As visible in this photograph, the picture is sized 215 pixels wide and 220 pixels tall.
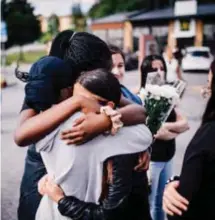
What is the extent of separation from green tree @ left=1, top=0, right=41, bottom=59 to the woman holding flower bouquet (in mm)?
53264

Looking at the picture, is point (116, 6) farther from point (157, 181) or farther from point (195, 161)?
point (195, 161)

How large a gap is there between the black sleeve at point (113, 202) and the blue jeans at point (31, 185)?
0.90ft

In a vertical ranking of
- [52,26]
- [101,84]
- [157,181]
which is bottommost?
[52,26]

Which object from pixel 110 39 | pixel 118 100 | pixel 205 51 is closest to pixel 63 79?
pixel 118 100

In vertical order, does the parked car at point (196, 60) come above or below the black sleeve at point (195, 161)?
below

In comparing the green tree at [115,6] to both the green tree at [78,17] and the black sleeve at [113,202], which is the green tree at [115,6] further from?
the black sleeve at [113,202]

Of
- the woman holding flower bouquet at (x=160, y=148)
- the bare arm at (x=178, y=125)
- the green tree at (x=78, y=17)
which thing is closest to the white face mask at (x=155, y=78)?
the woman holding flower bouquet at (x=160, y=148)

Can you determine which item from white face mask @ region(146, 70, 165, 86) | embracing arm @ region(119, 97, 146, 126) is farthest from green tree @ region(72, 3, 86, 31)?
embracing arm @ region(119, 97, 146, 126)

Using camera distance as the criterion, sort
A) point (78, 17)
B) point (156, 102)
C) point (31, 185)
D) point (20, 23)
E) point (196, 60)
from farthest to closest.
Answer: point (78, 17), point (20, 23), point (196, 60), point (156, 102), point (31, 185)

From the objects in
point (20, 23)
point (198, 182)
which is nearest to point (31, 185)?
point (198, 182)

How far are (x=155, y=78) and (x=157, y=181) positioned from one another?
735 mm

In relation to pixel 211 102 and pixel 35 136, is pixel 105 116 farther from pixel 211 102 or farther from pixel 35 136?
pixel 211 102

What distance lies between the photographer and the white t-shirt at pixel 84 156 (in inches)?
73.0

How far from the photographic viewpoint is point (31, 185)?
86.9 inches
